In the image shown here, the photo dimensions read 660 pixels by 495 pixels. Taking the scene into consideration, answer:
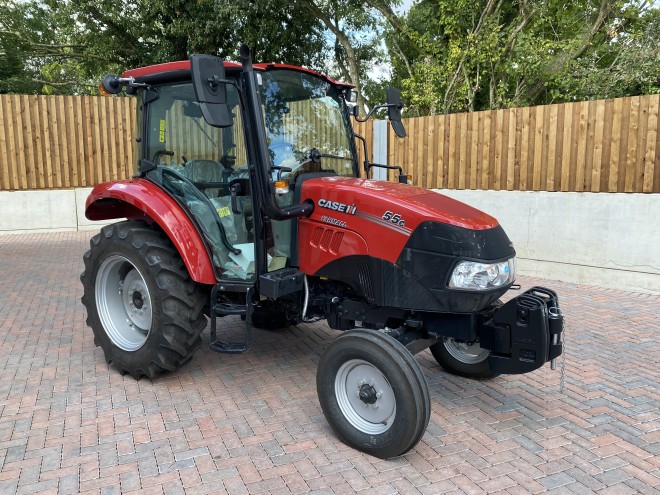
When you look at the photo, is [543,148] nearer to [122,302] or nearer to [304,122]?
[304,122]

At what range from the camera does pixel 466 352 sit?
4.01 meters

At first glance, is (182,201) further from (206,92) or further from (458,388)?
(458,388)

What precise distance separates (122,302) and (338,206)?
2155 millimetres

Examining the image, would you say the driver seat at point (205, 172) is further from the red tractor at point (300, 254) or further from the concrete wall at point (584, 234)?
the concrete wall at point (584, 234)

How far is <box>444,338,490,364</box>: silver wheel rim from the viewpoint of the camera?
12.9ft

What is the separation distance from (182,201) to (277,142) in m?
0.91

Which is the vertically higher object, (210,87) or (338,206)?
(210,87)

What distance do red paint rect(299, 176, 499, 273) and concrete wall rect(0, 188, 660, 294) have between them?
4.12 m

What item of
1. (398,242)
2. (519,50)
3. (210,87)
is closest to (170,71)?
(210,87)

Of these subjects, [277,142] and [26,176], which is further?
[26,176]

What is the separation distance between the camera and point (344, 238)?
3.37m

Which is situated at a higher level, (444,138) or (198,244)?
(444,138)

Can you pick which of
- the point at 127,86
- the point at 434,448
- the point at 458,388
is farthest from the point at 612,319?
the point at 127,86

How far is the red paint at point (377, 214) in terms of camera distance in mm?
3137
